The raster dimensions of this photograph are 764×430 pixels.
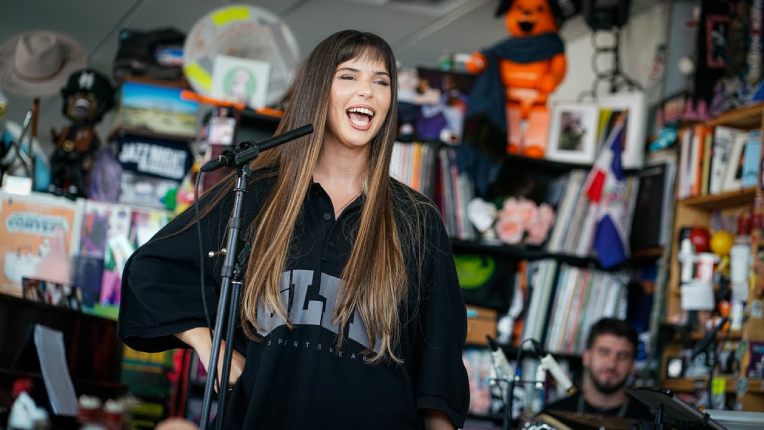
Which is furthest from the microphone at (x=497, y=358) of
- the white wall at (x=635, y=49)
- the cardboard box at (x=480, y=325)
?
the white wall at (x=635, y=49)

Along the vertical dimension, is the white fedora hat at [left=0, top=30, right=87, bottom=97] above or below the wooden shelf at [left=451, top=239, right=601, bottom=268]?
above

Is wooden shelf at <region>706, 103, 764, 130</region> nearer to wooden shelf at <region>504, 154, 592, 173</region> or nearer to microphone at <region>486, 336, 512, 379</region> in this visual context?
wooden shelf at <region>504, 154, 592, 173</region>

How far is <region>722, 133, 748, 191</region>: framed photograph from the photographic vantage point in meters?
4.55

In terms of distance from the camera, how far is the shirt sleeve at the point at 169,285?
212 centimetres

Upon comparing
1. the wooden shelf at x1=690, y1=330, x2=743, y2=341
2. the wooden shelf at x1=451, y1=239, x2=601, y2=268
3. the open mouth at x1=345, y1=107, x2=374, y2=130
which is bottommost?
the wooden shelf at x1=690, y1=330, x2=743, y2=341

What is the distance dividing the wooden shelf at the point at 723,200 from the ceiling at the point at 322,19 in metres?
1.72

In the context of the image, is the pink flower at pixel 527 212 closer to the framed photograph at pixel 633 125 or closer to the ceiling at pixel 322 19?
A: the framed photograph at pixel 633 125

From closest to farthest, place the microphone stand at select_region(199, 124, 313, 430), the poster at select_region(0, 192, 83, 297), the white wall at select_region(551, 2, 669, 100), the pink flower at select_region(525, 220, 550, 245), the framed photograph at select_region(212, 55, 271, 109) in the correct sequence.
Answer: the microphone stand at select_region(199, 124, 313, 430) < the poster at select_region(0, 192, 83, 297) < the framed photograph at select_region(212, 55, 271, 109) < the pink flower at select_region(525, 220, 550, 245) < the white wall at select_region(551, 2, 669, 100)

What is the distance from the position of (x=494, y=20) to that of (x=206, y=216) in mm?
4453

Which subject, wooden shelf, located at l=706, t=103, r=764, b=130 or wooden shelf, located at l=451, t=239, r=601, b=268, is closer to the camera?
wooden shelf, located at l=706, t=103, r=764, b=130

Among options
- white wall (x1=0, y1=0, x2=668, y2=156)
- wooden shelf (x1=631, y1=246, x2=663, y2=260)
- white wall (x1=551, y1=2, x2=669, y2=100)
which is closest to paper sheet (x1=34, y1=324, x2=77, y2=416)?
wooden shelf (x1=631, y1=246, x2=663, y2=260)

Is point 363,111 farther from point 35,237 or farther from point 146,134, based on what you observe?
point 146,134

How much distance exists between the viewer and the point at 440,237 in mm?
2271

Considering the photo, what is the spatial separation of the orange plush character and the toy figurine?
1.73 metres
